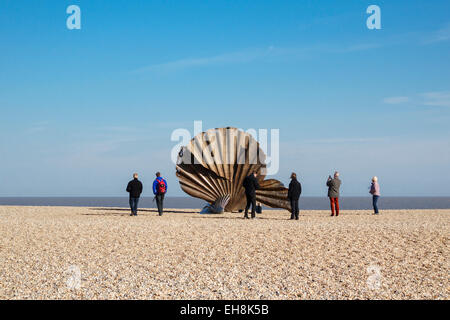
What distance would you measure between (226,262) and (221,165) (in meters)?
14.3

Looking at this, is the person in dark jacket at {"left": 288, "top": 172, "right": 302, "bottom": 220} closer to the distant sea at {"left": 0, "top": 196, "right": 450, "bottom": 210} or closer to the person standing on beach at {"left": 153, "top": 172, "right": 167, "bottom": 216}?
the person standing on beach at {"left": 153, "top": 172, "right": 167, "bottom": 216}

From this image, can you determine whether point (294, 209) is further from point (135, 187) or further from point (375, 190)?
point (135, 187)

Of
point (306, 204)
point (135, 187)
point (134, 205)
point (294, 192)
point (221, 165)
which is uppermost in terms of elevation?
point (221, 165)

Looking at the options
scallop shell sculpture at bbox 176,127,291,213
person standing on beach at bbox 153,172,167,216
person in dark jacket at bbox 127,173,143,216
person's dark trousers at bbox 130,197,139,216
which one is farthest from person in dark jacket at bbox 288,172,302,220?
person's dark trousers at bbox 130,197,139,216

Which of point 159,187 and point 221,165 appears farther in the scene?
point 221,165

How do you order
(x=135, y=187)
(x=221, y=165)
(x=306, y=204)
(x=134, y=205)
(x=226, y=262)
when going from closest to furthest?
(x=226, y=262) < (x=135, y=187) < (x=134, y=205) < (x=221, y=165) < (x=306, y=204)

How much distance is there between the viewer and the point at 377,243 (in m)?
12.5

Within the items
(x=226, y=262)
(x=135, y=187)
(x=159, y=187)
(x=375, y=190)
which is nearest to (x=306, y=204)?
(x=375, y=190)

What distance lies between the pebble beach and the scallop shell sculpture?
8831 millimetres

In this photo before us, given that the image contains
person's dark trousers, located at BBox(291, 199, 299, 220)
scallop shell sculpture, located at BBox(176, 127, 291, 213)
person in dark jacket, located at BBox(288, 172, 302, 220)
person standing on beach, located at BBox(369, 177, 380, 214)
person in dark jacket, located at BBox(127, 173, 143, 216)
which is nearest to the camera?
person in dark jacket, located at BBox(288, 172, 302, 220)

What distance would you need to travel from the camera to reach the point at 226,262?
1037cm

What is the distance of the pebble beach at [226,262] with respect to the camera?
8.07m

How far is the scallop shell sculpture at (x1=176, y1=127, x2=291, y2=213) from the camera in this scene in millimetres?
24406
